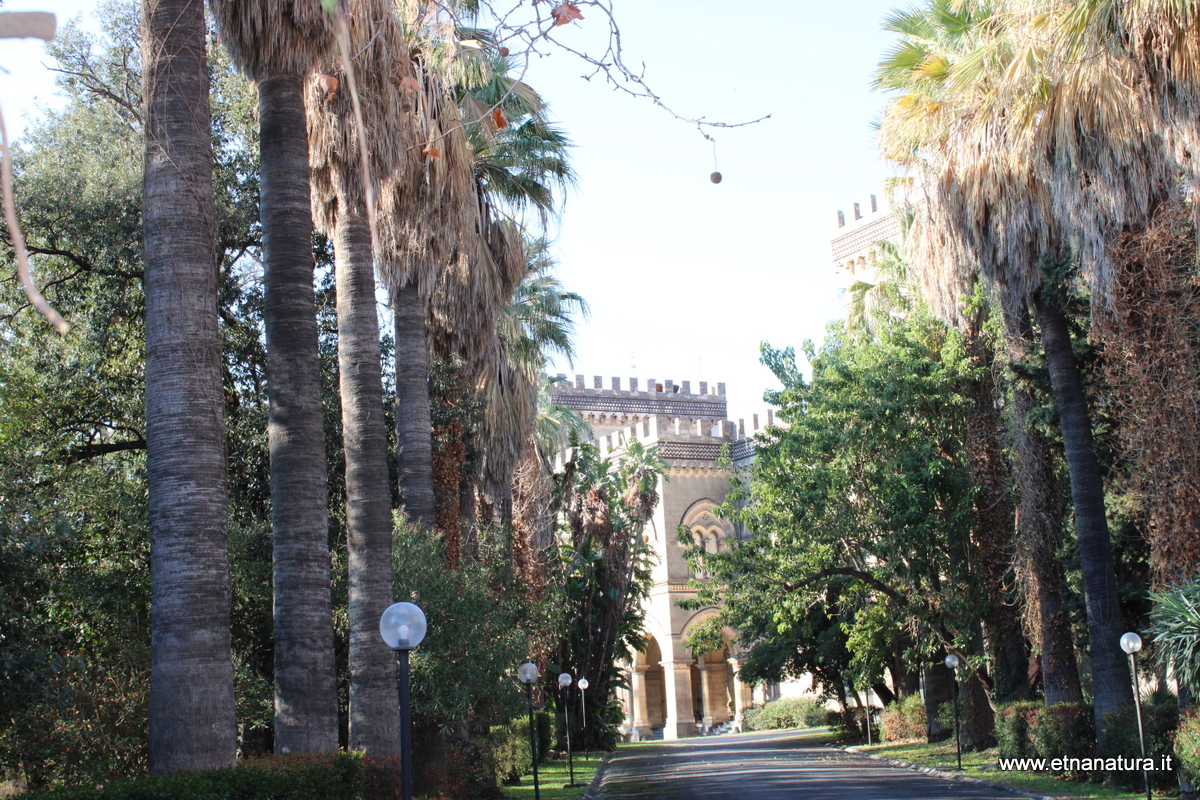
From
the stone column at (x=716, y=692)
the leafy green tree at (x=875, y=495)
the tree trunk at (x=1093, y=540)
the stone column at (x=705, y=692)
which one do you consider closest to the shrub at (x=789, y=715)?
the stone column at (x=705, y=692)

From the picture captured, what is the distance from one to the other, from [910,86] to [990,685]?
13170mm

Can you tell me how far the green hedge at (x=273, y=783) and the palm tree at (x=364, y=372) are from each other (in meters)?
0.75

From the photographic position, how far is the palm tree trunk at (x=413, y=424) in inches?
532

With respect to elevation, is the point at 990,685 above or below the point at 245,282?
below

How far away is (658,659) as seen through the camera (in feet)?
162

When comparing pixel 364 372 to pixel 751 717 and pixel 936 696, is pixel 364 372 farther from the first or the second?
pixel 751 717

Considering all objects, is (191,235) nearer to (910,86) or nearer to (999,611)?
(910,86)

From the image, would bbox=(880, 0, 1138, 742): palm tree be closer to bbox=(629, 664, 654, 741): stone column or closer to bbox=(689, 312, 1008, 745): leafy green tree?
bbox=(689, 312, 1008, 745): leafy green tree

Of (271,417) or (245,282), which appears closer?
(271,417)

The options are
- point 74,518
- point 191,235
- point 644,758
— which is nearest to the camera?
point 191,235

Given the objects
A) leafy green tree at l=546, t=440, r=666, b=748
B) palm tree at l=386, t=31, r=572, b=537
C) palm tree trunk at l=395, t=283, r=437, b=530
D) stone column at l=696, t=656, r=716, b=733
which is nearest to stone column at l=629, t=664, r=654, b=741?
stone column at l=696, t=656, r=716, b=733

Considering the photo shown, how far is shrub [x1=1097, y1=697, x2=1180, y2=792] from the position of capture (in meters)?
13.9

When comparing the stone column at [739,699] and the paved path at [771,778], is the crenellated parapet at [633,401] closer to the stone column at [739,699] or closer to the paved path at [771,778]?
the stone column at [739,699]

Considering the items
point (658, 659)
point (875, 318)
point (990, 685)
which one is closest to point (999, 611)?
point (990, 685)
